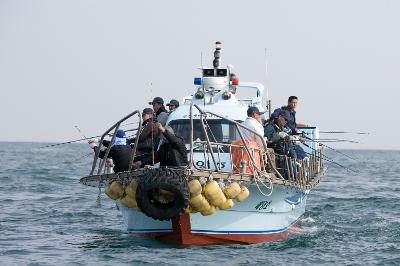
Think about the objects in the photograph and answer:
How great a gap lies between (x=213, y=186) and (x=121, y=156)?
295 cm

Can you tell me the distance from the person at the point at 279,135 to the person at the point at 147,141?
9.20ft

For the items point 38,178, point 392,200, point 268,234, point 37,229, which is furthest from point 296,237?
point 38,178

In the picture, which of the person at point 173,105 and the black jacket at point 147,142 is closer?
the black jacket at point 147,142

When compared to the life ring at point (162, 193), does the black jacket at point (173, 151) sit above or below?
above

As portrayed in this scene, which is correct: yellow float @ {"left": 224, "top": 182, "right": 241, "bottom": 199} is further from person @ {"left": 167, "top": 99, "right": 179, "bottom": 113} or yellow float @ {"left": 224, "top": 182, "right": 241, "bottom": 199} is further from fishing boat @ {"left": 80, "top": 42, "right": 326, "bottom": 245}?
person @ {"left": 167, "top": 99, "right": 179, "bottom": 113}

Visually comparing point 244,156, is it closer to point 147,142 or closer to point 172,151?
point 172,151

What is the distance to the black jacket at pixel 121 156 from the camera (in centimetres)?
1814

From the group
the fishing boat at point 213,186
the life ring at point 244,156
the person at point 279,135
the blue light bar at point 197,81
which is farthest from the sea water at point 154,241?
the blue light bar at point 197,81

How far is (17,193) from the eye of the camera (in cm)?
3319

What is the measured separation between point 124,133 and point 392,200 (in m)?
16.3

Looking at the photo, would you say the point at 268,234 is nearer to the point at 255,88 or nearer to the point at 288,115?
the point at 288,115

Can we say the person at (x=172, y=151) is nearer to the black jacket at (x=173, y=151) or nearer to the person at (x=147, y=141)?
the black jacket at (x=173, y=151)

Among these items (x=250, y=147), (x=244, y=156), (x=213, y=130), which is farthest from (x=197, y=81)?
(x=244, y=156)

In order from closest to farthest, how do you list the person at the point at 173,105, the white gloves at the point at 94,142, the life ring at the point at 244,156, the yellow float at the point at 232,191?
the yellow float at the point at 232,191, the life ring at the point at 244,156, the white gloves at the point at 94,142, the person at the point at 173,105
